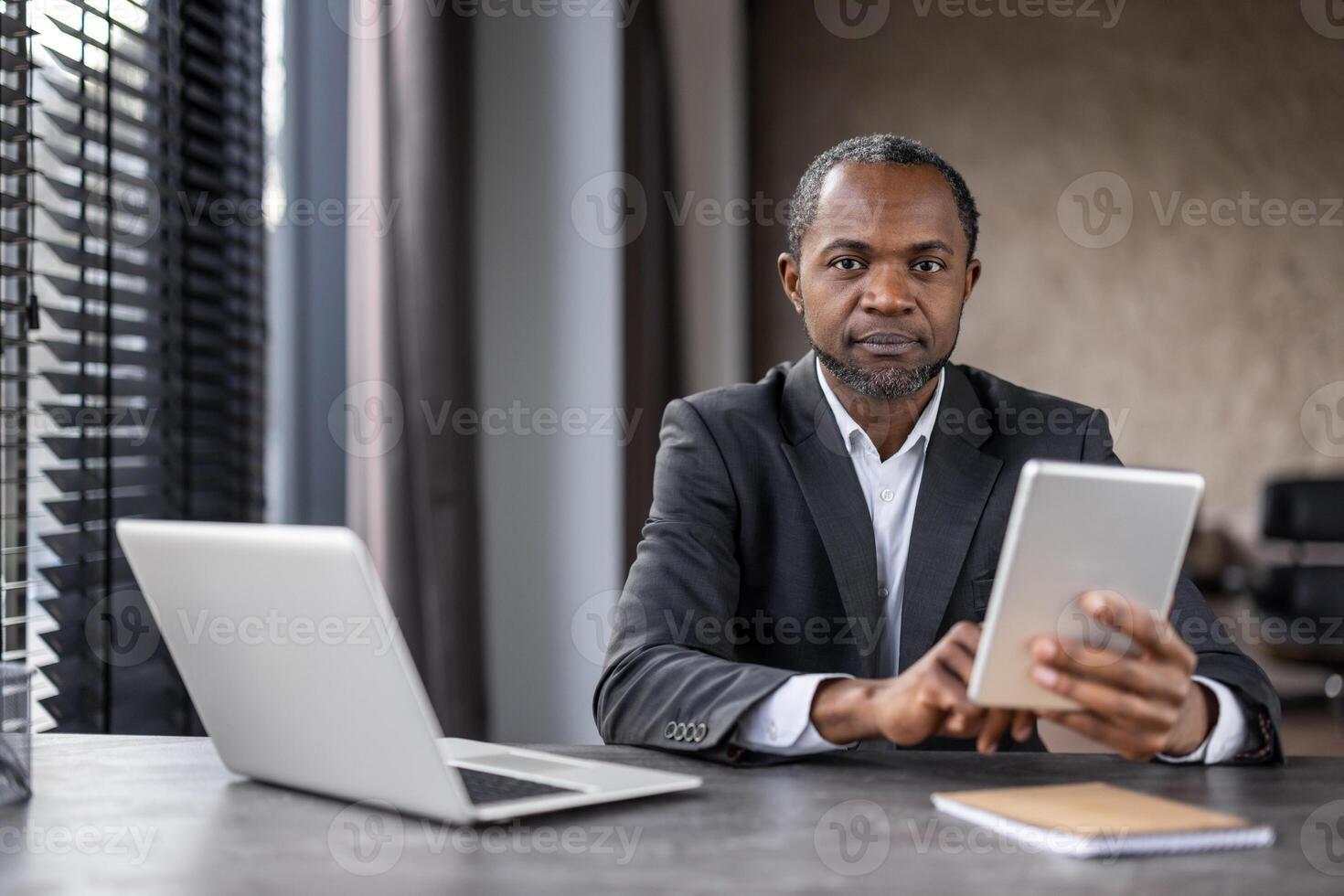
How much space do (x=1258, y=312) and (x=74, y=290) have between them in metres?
4.83

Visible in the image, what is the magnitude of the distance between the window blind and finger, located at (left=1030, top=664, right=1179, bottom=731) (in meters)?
1.31

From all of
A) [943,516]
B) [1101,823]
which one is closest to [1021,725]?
[1101,823]

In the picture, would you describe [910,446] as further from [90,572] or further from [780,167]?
[780,167]

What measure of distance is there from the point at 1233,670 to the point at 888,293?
2.03 ft

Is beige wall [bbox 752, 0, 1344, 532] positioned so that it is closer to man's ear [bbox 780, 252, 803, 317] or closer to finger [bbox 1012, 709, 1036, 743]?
man's ear [bbox 780, 252, 803, 317]

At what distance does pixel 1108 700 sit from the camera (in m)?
1.03

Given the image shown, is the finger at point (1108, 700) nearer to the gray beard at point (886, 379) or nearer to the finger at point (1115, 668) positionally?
the finger at point (1115, 668)

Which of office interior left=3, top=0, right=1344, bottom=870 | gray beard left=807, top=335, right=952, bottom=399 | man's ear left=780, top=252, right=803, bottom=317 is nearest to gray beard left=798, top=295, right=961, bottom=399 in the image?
gray beard left=807, top=335, right=952, bottom=399

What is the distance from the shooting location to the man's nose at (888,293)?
1.63m

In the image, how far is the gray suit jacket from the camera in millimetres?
1579

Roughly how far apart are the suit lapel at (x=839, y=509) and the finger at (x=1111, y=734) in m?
0.51

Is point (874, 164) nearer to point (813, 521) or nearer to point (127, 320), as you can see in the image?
point (813, 521)

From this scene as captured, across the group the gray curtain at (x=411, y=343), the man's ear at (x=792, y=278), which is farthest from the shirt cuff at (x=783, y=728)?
the gray curtain at (x=411, y=343)

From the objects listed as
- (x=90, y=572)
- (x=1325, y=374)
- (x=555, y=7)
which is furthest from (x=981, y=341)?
(x=90, y=572)
